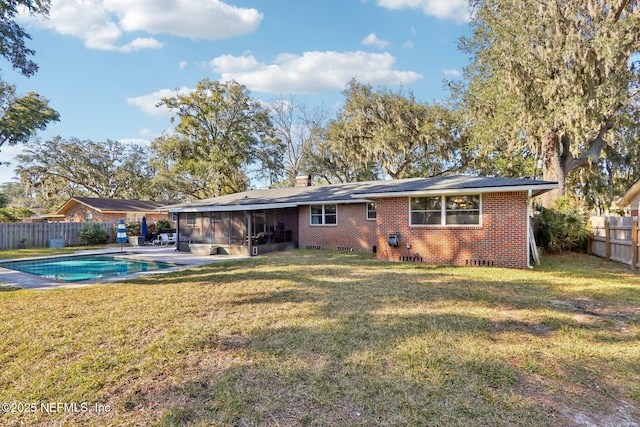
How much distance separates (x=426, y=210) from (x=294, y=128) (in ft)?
76.7

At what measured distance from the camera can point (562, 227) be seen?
12227 mm

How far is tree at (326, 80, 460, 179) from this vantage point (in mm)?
22531

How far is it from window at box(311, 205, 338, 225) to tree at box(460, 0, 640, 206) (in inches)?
344

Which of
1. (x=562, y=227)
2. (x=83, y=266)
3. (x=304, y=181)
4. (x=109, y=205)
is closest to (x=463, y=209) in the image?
(x=562, y=227)

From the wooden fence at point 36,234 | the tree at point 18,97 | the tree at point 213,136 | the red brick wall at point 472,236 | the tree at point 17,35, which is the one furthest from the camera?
Result: the tree at point 213,136

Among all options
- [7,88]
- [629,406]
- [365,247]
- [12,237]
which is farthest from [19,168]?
[629,406]

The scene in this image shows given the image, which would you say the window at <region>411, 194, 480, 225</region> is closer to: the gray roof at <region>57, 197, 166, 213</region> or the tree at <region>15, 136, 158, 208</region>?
the gray roof at <region>57, 197, 166, 213</region>

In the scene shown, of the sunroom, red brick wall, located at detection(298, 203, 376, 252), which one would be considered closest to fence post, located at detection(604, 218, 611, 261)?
red brick wall, located at detection(298, 203, 376, 252)

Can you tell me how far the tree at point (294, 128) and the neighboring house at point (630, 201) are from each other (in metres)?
22.1

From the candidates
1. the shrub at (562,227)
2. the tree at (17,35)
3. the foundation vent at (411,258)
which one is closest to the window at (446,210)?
the foundation vent at (411,258)

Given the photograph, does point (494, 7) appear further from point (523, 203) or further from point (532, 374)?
point (532, 374)

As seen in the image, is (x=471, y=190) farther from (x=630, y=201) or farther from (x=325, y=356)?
(x=630, y=201)

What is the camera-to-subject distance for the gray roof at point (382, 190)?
958 cm

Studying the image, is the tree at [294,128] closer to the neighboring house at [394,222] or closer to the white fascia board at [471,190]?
the neighboring house at [394,222]
